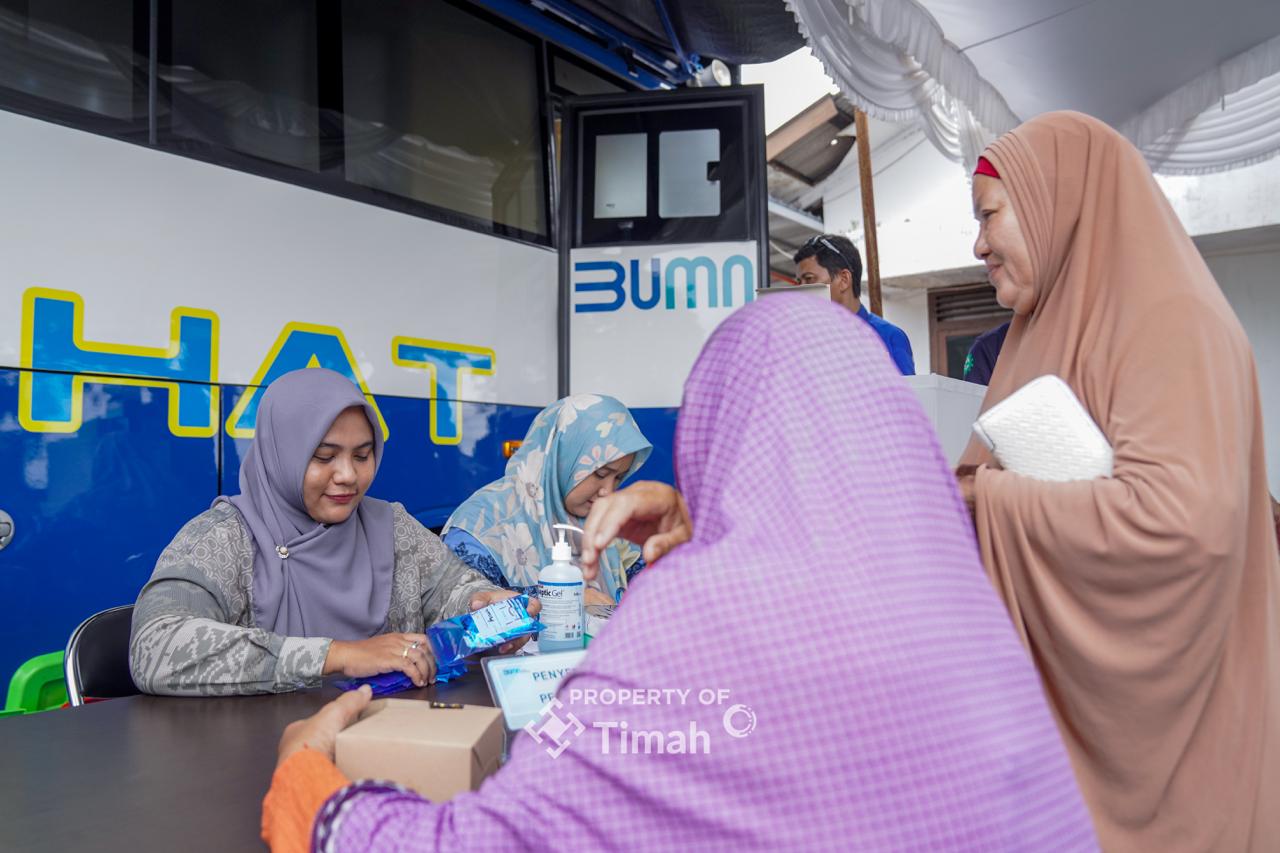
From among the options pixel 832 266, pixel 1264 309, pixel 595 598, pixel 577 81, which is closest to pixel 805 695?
pixel 595 598

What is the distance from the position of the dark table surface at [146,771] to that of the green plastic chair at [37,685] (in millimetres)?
840

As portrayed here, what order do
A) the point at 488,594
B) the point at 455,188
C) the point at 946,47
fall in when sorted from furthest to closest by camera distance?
1. the point at 946,47
2. the point at 455,188
3. the point at 488,594

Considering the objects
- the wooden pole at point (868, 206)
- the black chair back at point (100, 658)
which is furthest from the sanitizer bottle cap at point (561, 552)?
the wooden pole at point (868, 206)

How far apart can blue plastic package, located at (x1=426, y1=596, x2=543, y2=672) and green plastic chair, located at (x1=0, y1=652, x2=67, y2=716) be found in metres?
1.05

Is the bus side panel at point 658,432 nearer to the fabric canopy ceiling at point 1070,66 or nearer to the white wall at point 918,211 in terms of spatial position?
the fabric canopy ceiling at point 1070,66

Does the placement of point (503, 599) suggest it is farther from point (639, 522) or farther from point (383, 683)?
point (639, 522)

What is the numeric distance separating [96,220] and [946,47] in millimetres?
3286

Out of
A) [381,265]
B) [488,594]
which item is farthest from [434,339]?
[488,594]

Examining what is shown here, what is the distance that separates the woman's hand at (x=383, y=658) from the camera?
143cm

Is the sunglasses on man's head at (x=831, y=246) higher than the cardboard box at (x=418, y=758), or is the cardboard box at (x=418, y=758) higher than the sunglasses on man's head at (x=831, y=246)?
the sunglasses on man's head at (x=831, y=246)

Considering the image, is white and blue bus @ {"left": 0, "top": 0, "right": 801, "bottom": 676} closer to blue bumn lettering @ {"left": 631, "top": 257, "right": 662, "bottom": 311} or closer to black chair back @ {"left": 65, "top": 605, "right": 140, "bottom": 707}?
blue bumn lettering @ {"left": 631, "top": 257, "right": 662, "bottom": 311}

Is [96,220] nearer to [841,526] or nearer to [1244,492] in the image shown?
[841,526]

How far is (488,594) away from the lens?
1910 mm

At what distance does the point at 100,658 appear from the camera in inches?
59.5
